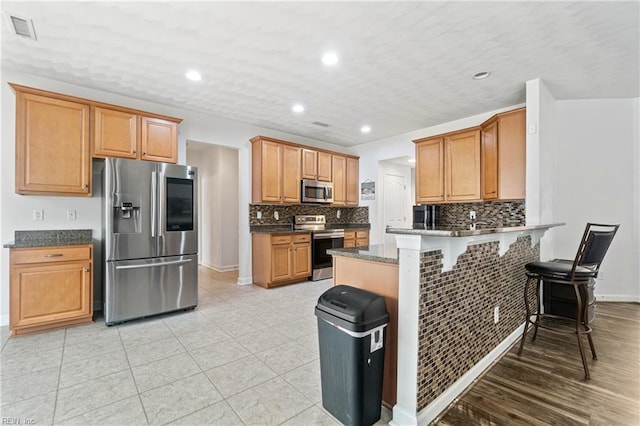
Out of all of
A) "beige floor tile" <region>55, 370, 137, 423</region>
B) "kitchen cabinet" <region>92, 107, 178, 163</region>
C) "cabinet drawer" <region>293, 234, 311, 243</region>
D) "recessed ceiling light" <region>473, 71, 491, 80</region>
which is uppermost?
"recessed ceiling light" <region>473, 71, 491, 80</region>

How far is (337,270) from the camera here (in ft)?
7.32

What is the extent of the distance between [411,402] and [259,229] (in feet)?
13.0

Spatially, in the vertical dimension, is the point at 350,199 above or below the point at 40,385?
above

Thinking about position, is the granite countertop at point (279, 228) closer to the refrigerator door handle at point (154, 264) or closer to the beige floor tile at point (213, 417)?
the refrigerator door handle at point (154, 264)

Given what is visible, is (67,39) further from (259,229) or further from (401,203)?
(401,203)

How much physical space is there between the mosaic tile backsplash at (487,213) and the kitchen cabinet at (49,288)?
5063 millimetres

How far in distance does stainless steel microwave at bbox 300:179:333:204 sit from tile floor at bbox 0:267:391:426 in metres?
2.48

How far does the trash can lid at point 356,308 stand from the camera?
156cm

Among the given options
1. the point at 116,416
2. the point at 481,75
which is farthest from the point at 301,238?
the point at 116,416

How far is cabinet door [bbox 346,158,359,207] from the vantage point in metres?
6.28

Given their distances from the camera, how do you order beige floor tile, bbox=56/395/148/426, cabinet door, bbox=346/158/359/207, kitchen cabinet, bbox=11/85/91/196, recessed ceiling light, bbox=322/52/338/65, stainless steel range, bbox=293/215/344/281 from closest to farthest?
beige floor tile, bbox=56/395/148/426 < recessed ceiling light, bbox=322/52/338/65 < kitchen cabinet, bbox=11/85/91/196 < stainless steel range, bbox=293/215/344/281 < cabinet door, bbox=346/158/359/207

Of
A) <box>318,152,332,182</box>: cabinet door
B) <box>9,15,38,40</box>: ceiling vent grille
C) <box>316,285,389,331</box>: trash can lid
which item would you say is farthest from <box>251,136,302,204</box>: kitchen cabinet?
<box>316,285,389,331</box>: trash can lid

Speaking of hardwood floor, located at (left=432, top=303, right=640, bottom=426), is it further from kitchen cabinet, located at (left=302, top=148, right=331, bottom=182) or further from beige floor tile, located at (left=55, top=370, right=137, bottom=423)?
kitchen cabinet, located at (left=302, top=148, right=331, bottom=182)

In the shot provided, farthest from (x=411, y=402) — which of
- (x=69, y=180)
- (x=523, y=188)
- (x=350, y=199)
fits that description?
(x=350, y=199)
